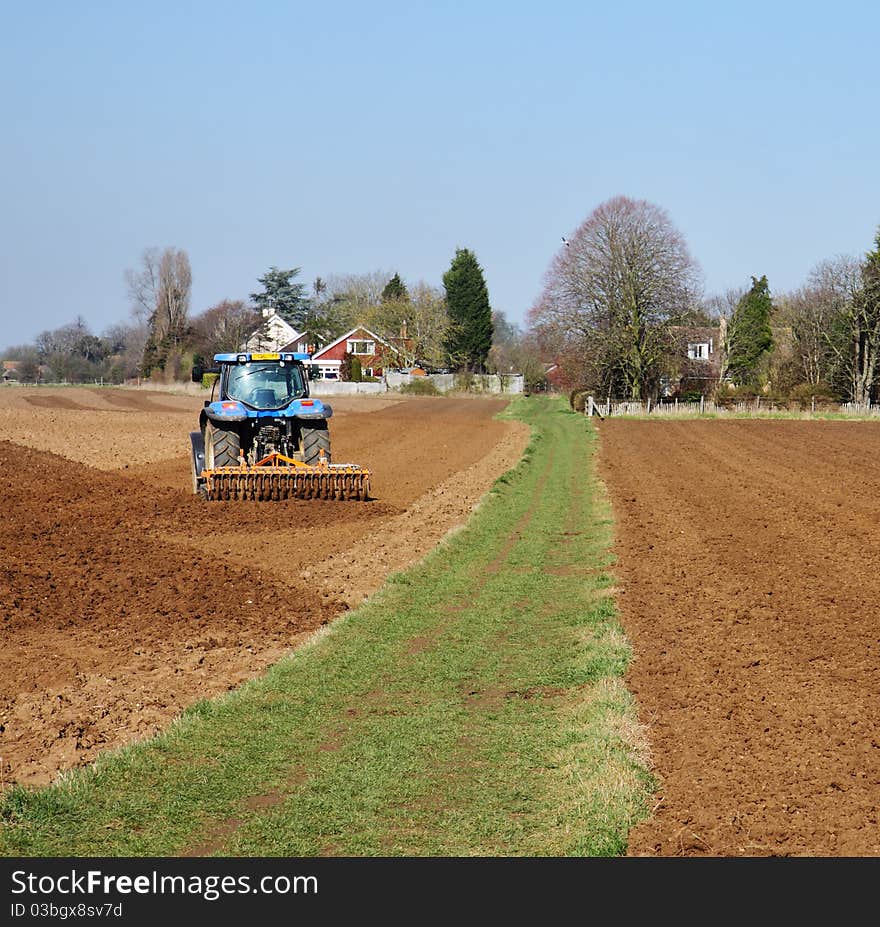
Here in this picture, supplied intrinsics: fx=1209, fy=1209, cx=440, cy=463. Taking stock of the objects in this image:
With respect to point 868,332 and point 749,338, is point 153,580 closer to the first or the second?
point 868,332

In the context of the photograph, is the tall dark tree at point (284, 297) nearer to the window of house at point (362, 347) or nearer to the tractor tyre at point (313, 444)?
the window of house at point (362, 347)

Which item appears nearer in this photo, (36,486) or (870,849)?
(870,849)

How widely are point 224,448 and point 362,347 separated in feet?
269

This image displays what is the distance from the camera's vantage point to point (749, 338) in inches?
3428

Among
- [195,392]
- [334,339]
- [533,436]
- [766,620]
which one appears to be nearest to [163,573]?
[766,620]

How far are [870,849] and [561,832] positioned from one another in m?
1.54

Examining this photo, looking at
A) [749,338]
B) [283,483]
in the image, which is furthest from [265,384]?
[749,338]

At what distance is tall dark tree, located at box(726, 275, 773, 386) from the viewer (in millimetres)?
83812

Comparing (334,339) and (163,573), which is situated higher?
(334,339)

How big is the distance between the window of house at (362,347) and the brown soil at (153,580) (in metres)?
72.2

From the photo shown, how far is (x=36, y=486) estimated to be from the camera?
21.9 meters

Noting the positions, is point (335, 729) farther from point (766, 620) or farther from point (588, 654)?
point (766, 620)

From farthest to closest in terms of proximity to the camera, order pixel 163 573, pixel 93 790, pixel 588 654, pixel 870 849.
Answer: pixel 163 573, pixel 588 654, pixel 93 790, pixel 870 849

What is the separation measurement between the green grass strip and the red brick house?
87.7 metres
